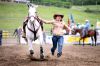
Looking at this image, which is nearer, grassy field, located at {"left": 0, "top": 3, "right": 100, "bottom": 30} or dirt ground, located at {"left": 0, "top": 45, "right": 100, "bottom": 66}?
dirt ground, located at {"left": 0, "top": 45, "right": 100, "bottom": 66}

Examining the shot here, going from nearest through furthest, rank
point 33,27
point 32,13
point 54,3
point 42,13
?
point 32,13 → point 33,27 → point 42,13 → point 54,3

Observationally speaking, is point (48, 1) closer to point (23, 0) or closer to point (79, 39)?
point (23, 0)

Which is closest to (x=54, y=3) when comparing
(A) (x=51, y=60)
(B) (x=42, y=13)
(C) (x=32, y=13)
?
(B) (x=42, y=13)

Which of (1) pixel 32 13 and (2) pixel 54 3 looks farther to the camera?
(2) pixel 54 3

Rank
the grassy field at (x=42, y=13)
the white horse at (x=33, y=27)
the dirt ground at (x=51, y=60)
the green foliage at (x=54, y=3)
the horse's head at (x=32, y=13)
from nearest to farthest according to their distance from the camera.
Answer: the dirt ground at (x=51, y=60) < the horse's head at (x=32, y=13) < the white horse at (x=33, y=27) < the grassy field at (x=42, y=13) < the green foliage at (x=54, y=3)

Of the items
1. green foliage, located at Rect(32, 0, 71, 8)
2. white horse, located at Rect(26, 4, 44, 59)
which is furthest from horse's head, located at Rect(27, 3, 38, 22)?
green foliage, located at Rect(32, 0, 71, 8)

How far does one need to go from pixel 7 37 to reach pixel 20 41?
3.45m

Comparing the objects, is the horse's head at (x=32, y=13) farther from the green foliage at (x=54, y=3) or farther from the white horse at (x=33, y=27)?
the green foliage at (x=54, y=3)

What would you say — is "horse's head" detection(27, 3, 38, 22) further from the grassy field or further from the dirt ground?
the grassy field

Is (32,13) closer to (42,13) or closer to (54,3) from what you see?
(42,13)

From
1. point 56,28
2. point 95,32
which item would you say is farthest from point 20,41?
point 56,28

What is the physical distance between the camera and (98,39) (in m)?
32.1

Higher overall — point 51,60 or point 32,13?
point 32,13

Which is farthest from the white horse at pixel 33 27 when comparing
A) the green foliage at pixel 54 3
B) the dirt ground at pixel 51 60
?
the green foliage at pixel 54 3
